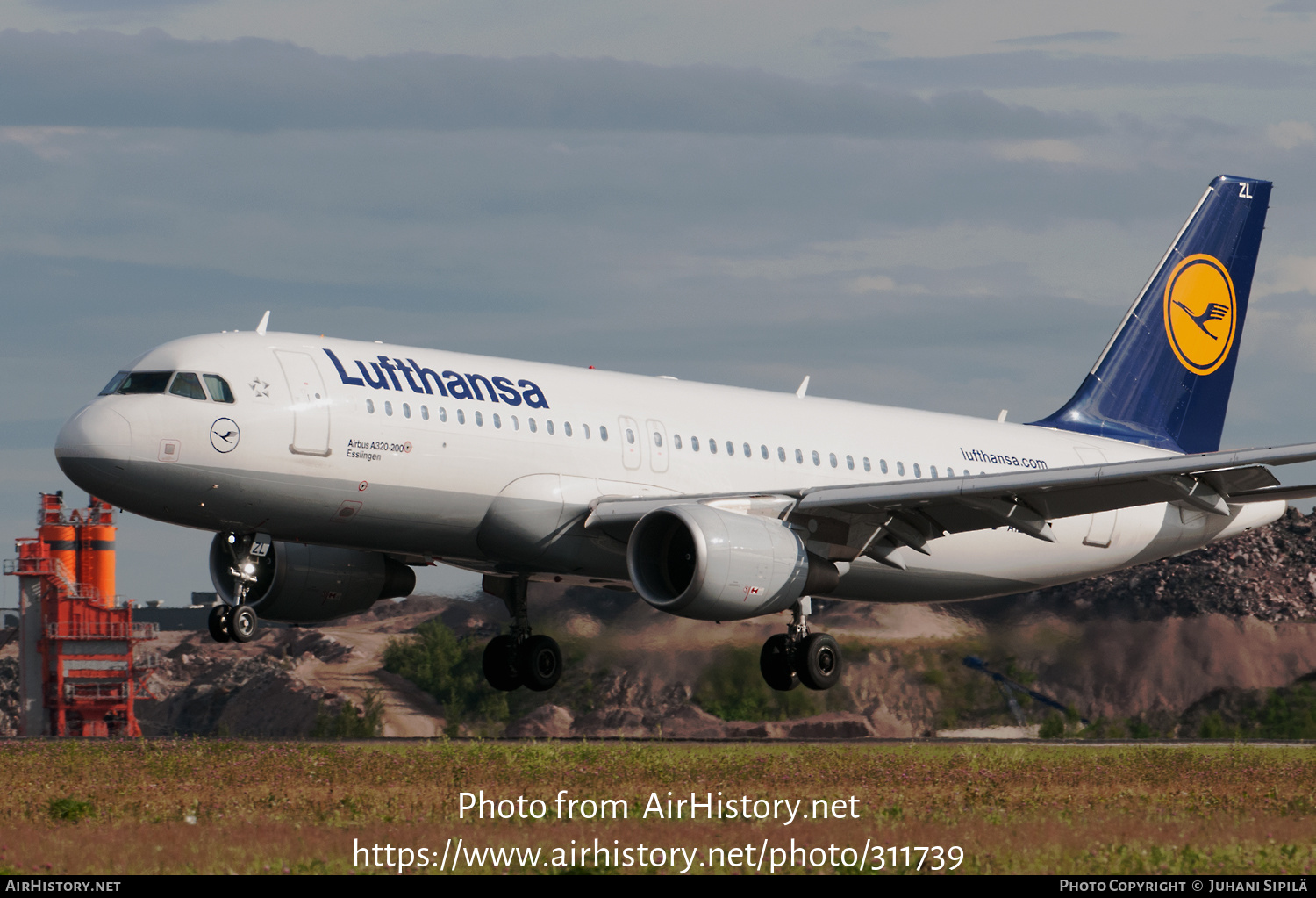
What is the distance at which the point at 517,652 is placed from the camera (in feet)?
98.0

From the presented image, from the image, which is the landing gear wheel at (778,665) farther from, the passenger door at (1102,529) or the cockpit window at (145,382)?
the cockpit window at (145,382)

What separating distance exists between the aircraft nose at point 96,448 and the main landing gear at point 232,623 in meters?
2.85

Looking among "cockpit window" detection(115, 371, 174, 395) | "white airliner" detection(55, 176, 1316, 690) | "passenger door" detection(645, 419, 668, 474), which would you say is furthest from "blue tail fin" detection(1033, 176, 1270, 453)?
"cockpit window" detection(115, 371, 174, 395)

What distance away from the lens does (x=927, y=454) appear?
99.4 ft

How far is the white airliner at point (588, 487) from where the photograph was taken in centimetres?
2228

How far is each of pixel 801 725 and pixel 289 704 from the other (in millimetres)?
21104

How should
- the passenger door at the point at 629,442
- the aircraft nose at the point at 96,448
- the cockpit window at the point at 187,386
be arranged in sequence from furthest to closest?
the passenger door at the point at 629,442, the cockpit window at the point at 187,386, the aircraft nose at the point at 96,448

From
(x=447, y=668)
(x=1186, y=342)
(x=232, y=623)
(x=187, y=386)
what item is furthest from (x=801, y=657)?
(x=447, y=668)

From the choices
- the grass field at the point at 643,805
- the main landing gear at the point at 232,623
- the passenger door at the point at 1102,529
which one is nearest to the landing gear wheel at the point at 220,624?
the main landing gear at the point at 232,623

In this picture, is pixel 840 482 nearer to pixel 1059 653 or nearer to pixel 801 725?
pixel 1059 653

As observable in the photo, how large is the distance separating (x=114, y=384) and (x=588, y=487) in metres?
7.09
